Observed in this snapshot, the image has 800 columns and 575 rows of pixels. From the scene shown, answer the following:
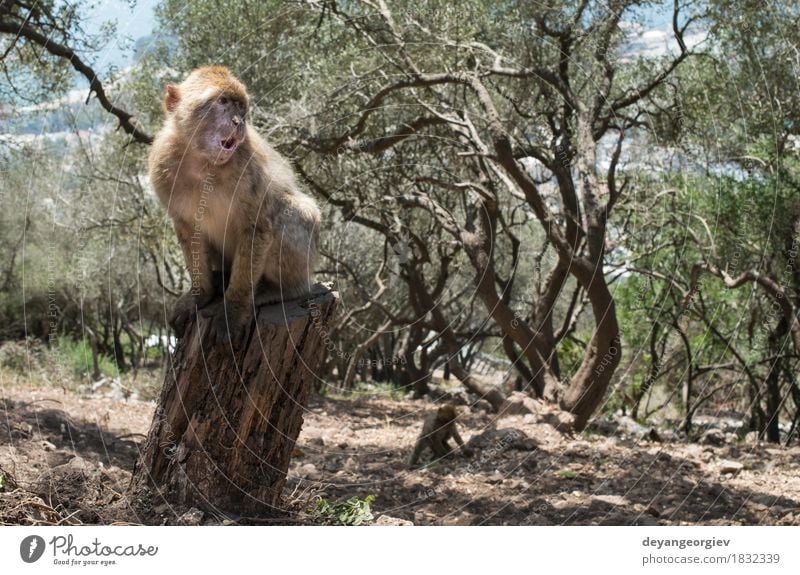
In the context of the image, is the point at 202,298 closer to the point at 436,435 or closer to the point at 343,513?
the point at 343,513

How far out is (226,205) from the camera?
17.0 feet

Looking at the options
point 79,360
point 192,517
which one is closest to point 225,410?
point 192,517

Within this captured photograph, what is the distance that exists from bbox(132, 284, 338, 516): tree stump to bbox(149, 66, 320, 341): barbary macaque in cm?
18

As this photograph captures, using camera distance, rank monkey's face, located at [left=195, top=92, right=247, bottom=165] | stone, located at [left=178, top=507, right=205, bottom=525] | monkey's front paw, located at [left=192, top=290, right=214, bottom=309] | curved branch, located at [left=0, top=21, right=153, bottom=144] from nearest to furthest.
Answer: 1. stone, located at [left=178, top=507, right=205, bottom=525]
2. monkey's face, located at [left=195, top=92, right=247, bottom=165]
3. monkey's front paw, located at [left=192, top=290, right=214, bottom=309]
4. curved branch, located at [left=0, top=21, right=153, bottom=144]

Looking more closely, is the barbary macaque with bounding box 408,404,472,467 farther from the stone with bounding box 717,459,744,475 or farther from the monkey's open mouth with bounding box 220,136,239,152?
the monkey's open mouth with bounding box 220,136,239,152

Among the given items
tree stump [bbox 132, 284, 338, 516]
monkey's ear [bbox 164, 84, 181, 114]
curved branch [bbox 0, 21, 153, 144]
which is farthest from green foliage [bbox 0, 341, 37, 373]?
monkey's ear [bbox 164, 84, 181, 114]

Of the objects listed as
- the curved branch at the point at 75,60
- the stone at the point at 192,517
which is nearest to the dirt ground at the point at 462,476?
the stone at the point at 192,517

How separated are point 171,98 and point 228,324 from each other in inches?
59.7

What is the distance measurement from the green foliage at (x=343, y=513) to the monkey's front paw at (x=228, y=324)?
4.23 feet

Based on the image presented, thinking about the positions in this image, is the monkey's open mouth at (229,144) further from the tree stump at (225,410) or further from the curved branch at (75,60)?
the curved branch at (75,60)

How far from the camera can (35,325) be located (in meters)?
18.8

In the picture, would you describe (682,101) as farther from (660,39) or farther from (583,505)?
(583,505)

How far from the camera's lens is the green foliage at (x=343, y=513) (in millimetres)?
5105

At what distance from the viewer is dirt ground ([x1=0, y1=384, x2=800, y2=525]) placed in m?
5.12
